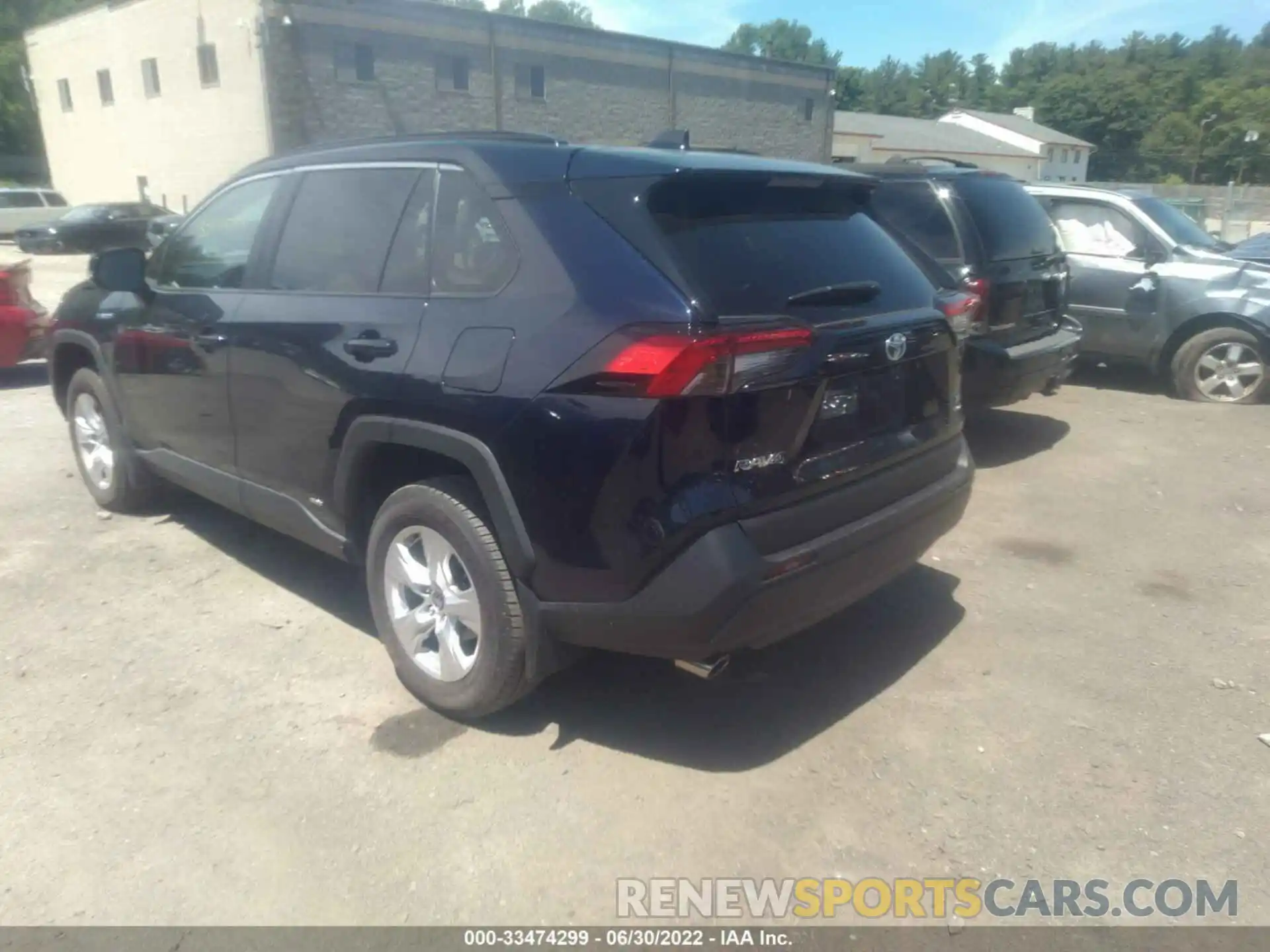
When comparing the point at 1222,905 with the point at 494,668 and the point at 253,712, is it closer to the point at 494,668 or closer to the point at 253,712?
the point at 494,668

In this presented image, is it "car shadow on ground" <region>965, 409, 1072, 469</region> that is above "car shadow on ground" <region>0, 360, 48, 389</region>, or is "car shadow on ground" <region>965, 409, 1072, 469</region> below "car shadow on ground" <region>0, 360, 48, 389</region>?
above

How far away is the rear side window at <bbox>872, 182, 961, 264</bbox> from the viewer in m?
6.29

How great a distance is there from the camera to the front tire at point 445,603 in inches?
125

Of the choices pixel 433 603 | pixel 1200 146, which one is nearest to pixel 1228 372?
pixel 433 603

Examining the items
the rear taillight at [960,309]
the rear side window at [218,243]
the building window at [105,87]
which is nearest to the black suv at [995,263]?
the rear taillight at [960,309]

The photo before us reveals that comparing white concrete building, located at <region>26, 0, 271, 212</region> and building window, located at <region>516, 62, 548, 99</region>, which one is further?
building window, located at <region>516, 62, 548, 99</region>

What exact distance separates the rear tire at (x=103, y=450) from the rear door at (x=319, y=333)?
144cm

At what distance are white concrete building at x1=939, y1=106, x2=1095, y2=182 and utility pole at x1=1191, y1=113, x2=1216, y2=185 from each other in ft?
27.5

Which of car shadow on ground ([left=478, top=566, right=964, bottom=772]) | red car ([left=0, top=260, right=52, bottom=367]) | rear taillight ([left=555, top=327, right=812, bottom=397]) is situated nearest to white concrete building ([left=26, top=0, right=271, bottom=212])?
red car ([left=0, top=260, right=52, bottom=367])

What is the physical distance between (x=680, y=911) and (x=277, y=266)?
289 centimetres

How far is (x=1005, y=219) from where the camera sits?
6527 millimetres

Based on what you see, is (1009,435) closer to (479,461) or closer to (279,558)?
(279,558)

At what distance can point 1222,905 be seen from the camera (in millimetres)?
2648

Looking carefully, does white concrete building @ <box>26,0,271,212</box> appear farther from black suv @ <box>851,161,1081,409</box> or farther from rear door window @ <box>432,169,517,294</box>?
rear door window @ <box>432,169,517,294</box>
